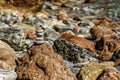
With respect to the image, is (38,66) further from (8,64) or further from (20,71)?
(8,64)

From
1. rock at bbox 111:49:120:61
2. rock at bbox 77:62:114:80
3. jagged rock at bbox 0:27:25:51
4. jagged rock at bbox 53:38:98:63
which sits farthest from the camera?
rock at bbox 111:49:120:61

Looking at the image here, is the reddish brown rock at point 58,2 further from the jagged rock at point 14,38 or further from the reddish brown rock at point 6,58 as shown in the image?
the reddish brown rock at point 6,58

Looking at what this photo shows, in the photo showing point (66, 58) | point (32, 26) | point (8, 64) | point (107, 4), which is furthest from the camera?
point (107, 4)

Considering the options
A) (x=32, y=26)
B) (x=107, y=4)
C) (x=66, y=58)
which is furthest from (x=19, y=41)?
(x=107, y=4)

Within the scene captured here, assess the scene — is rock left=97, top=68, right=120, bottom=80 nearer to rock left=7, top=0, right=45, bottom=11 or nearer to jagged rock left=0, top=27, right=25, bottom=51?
jagged rock left=0, top=27, right=25, bottom=51

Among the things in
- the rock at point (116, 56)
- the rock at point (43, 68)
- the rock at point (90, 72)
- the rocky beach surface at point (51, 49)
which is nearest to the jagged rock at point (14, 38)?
the rocky beach surface at point (51, 49)

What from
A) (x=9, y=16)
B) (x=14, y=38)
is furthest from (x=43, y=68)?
(x=9, y=16)

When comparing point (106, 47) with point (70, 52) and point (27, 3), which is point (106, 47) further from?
point (27, 3)

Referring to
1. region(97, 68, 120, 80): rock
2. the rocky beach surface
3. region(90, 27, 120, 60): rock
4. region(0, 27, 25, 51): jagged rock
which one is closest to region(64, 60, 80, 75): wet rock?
the rocky beach surface
